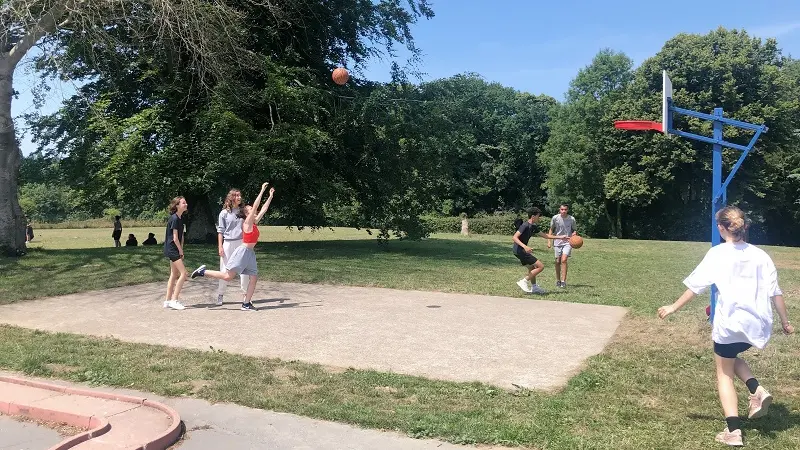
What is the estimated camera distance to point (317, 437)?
4488 mm

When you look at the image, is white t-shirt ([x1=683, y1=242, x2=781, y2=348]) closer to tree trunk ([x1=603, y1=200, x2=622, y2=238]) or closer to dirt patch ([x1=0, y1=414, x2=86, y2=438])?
dirt patch ([x1=0, y1=414, x2=86, y2=438])

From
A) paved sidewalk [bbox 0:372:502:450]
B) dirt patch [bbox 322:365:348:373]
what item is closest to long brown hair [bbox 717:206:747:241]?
paved sidewalk [bbox 0:372:502:450]

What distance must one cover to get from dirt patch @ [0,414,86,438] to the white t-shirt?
15.8 feet

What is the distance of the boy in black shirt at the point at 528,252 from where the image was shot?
11.3m

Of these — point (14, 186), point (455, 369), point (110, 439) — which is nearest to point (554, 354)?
point (455, 369)

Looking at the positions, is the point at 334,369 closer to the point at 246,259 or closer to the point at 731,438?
the point at 731,438

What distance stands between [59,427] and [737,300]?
5.21m

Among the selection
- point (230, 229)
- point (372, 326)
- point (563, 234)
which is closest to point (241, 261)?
point (230, 229)

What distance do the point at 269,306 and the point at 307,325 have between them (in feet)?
5.90

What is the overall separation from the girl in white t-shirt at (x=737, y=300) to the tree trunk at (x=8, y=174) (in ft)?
53.2

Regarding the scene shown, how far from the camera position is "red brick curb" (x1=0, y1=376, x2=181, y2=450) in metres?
4.28

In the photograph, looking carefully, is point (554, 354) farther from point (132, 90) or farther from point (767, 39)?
point (767, 39)

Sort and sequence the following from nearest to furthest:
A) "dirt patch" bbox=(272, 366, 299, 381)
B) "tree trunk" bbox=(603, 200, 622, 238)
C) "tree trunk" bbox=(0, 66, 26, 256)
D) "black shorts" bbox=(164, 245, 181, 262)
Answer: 1. "dirt patch" bbox=(272, 366, 299, 381)
2. "black shorts" bbox=(164, 245, 181, 262)
3. "tree trunk" bbox=(0, 66, 26, 256)
4. "tree trunk" bbox=(603, 200, 622, 238)

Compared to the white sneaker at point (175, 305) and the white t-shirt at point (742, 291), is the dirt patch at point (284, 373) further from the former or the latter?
the white sneaker at point (175, 305)
